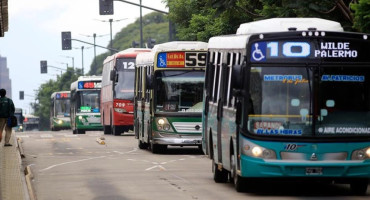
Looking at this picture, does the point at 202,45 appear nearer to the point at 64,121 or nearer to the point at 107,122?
the point at 107,122

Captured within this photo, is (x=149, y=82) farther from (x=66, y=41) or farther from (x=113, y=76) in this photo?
(x=66, y=41)

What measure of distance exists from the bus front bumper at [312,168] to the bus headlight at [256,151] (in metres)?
0.09

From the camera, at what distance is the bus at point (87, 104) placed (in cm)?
6046

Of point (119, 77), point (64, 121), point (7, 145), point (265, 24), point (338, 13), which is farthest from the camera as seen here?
point (64, 121)

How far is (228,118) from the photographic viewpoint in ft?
63.0

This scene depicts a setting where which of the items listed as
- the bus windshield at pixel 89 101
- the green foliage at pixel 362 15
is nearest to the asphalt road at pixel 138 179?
the green foliage at pixel 362 15

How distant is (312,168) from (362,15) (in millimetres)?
4014

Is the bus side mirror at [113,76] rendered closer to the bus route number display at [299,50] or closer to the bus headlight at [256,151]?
the bus route number display at [299,50]

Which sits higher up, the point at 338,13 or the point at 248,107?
the point at 338,13

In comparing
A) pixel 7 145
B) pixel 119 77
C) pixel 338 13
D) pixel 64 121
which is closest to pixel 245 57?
pixel 338 13

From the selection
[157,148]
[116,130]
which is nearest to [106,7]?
[116,130]

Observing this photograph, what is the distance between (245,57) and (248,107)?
0.80 meters

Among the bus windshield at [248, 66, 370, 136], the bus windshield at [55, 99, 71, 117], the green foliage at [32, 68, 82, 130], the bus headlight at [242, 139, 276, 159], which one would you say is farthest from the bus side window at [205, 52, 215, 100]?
the green foliage at [32, 68, 82, 130]

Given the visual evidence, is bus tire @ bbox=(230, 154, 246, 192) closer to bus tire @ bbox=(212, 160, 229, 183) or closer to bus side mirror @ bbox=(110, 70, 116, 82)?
bus tire @ bbox=(212, 160, 229, 183)
